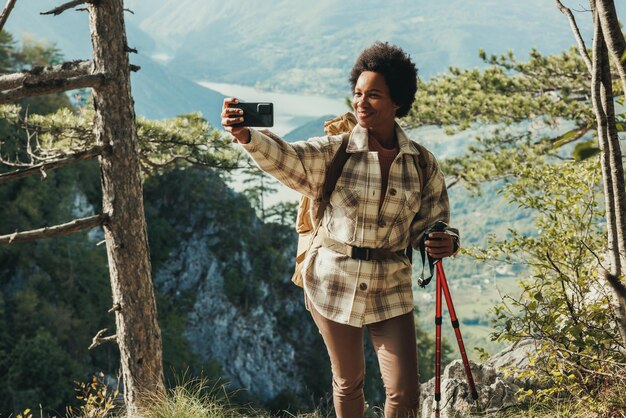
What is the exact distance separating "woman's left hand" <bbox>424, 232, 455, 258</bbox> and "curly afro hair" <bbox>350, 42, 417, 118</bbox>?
509mm

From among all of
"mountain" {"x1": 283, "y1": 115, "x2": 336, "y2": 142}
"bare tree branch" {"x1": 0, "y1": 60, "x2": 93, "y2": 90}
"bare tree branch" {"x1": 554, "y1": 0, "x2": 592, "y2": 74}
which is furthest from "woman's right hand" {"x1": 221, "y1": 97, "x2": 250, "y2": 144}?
"mountain" {"x1": 283, "y1": 115, "x2": 336, "y2": 142}

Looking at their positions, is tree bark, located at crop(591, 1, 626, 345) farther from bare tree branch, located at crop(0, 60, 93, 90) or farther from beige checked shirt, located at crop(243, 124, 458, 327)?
bare tree branch, located at crop(0, 60, 93, 90)

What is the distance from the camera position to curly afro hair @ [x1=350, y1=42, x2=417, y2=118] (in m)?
2.67

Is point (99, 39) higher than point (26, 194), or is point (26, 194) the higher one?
point (99, 39)

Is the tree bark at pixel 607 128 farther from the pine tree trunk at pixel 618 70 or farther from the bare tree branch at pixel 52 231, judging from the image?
the bare tree branch at pixel 52 231

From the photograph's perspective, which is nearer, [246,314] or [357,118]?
[357,118]

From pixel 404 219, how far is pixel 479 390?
5.32 ft

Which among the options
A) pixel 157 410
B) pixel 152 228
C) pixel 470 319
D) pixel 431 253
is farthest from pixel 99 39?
pixel 470 319

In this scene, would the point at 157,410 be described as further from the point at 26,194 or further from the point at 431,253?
the point at 26,194

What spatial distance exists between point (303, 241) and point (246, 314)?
42178mm

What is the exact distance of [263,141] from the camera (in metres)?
2.47

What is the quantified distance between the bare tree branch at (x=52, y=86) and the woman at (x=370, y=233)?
7.27 ft

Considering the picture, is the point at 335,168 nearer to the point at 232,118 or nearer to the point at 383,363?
the point at 232,118

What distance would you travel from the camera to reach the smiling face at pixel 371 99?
2654mm
